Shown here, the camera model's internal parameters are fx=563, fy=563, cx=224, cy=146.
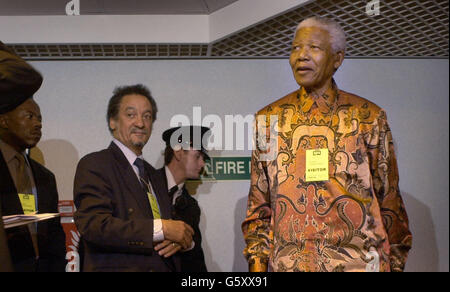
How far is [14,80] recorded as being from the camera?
2.05m

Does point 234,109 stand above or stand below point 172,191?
above

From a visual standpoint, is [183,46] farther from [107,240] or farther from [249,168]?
[107,240]

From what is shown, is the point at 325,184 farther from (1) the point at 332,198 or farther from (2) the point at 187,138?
(2) the point at 187,138

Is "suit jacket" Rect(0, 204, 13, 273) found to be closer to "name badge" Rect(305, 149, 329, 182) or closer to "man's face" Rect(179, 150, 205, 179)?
"man's face" Rect(179, 150, 205, 179)

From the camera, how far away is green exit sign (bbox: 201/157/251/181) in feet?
7.84

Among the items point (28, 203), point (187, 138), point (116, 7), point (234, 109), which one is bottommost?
point (28, 203)

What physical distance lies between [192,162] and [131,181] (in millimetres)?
277

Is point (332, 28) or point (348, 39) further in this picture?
point (348, 39)

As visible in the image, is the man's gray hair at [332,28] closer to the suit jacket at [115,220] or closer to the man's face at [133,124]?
the man's face at [133,124]

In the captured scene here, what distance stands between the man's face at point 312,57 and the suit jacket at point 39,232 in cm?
110

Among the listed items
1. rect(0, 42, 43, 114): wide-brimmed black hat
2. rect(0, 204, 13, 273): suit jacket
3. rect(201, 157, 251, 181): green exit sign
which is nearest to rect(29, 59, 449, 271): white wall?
rect(201, 157, 251, 181): green exit sign

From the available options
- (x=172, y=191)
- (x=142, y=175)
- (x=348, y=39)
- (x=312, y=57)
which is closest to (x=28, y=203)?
(x=142, y=175)

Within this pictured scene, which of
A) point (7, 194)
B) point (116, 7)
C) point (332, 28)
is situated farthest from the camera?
point (116, 7)
